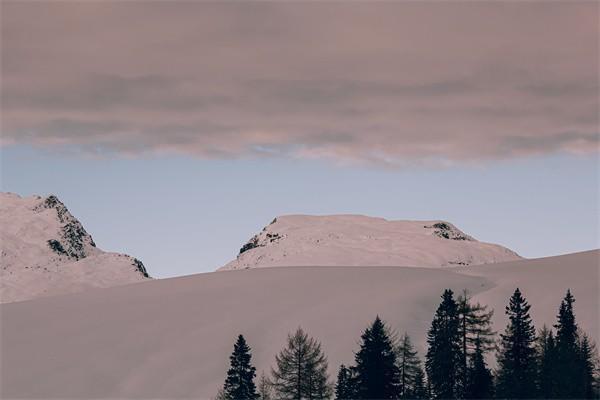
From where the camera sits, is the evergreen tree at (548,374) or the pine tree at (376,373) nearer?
the evergreen tree at (548,374)

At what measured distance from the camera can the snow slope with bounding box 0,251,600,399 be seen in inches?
5113

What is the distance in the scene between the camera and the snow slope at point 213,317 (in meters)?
130

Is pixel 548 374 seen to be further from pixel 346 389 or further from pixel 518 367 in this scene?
pixel 346 389

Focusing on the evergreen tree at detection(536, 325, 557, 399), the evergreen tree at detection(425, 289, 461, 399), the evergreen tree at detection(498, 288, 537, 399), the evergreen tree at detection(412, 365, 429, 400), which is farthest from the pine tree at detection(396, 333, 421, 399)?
Result: the evergreen tree at detection(536, 325, 557, 399)

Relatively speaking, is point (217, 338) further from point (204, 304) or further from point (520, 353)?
point (520, 353)

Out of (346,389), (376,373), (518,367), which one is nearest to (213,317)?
(346,389)

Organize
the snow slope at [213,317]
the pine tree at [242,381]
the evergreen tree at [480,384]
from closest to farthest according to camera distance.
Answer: the evergreen tree at [480,384], the pine tree at [242,381], the snow slope at [213,317]

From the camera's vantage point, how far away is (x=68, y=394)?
125438mm

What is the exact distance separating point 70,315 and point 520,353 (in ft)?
282

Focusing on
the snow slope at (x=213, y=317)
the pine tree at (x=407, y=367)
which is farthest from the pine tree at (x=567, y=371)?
the snow slope at (x=213, y=317)

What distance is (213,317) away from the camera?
150625 mm

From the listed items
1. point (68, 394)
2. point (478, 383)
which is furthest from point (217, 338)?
point (478, 383)

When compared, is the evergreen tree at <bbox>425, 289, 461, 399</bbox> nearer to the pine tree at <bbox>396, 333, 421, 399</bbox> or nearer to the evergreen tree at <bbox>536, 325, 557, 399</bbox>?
the pine tree at <bbox>396, 333, 421, 399</bbox>

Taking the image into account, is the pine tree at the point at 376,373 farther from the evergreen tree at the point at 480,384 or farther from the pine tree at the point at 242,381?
the pine tree at the point at 242,381
